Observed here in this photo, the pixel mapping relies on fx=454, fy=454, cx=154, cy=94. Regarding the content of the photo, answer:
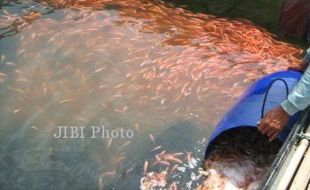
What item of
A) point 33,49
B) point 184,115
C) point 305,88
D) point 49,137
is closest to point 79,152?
point 49,137

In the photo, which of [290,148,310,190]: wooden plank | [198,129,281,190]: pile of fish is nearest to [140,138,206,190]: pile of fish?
[198,129,281,190]: pile of fish

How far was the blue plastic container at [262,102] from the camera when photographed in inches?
199

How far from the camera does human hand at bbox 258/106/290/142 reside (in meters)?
4.39

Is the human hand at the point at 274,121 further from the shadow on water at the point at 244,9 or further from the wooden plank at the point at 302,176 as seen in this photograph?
the shadow on water at the point at 244,9

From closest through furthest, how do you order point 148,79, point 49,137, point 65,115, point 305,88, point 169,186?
point 305,88 → point 169,186 → point 49,137 → point 65,115 → point 148,79

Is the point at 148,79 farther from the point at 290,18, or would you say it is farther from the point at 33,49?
the point at 290,18

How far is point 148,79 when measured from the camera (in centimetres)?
727

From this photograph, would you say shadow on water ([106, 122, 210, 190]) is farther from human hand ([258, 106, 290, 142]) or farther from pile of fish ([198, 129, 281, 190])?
human hand ([258, 106, 290, 142])

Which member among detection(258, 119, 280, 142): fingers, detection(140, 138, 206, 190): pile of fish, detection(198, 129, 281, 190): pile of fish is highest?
detection(258, 119, 280, 142): fingers

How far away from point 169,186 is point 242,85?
2.49 metres

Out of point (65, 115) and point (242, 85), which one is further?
point (242, 85)

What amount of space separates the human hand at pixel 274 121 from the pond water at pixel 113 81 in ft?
4.86

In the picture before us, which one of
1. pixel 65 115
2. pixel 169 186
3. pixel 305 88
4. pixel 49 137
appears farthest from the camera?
pixel 65 115

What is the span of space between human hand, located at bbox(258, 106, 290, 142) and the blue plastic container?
1.25 feet
